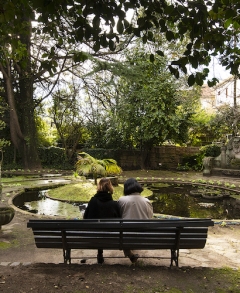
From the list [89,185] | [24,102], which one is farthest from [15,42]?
[24,102]

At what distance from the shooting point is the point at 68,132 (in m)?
24.2

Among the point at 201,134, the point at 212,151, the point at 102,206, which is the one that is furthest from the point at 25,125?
the point at 102,206

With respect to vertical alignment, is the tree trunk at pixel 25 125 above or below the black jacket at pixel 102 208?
above

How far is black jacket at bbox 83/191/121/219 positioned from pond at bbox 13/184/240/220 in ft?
11.0

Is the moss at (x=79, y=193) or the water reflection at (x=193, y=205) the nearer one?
the water reflection at (x=193, y=205)

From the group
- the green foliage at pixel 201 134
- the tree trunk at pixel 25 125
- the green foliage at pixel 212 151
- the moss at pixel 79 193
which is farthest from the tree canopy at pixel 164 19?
the green foliage at pixel 201 134

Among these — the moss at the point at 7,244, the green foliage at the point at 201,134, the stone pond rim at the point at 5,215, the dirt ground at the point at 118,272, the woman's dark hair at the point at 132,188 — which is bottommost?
the moss at the point at 7,244

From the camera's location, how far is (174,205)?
31.2 ft

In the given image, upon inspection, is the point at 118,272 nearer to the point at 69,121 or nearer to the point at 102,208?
the point at 102,208

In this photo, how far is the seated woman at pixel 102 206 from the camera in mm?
4250

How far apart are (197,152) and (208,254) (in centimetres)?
1620

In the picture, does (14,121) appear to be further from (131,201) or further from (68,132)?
(131,201)

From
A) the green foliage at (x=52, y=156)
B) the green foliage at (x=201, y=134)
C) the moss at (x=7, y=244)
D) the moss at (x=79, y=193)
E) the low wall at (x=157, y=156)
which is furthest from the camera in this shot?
the green foliage at (x=201, y=134)

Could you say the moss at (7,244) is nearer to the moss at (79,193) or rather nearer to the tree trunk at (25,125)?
the moss at (79,193)
